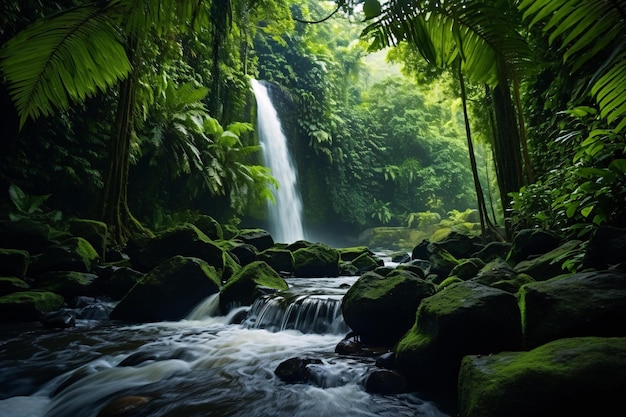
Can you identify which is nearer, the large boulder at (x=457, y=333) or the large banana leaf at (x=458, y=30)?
the large banana leaf at (x=458, y=30)

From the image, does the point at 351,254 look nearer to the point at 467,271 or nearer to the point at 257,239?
the point at 257,239

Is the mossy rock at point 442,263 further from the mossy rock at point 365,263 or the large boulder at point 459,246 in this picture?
the mossy rock at point 365,263

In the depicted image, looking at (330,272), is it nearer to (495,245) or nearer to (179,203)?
(495,245)

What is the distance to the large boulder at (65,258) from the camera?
6.43 meters

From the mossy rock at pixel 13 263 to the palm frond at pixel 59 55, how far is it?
5.94 m

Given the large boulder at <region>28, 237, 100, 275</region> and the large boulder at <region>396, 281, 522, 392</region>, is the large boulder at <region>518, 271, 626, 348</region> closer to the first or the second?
the large boulder at <region>396, 281, 522, 392</region>

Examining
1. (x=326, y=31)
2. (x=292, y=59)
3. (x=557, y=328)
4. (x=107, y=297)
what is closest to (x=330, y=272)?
(x=107, y=297)

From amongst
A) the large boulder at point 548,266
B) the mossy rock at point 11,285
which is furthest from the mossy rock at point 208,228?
the large boulder at point 548,266

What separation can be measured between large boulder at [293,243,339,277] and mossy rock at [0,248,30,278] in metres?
5.32

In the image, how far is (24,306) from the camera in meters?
5.25

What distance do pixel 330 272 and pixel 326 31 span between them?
69.3 feet

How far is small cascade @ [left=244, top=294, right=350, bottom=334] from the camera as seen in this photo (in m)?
4.91

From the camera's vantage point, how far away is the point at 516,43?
1500 millimetres

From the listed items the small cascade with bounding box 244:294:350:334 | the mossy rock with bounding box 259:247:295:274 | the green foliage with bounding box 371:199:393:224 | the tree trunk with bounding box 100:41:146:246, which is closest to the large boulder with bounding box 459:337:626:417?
the small cascade with bounding box 244:294:350:334
